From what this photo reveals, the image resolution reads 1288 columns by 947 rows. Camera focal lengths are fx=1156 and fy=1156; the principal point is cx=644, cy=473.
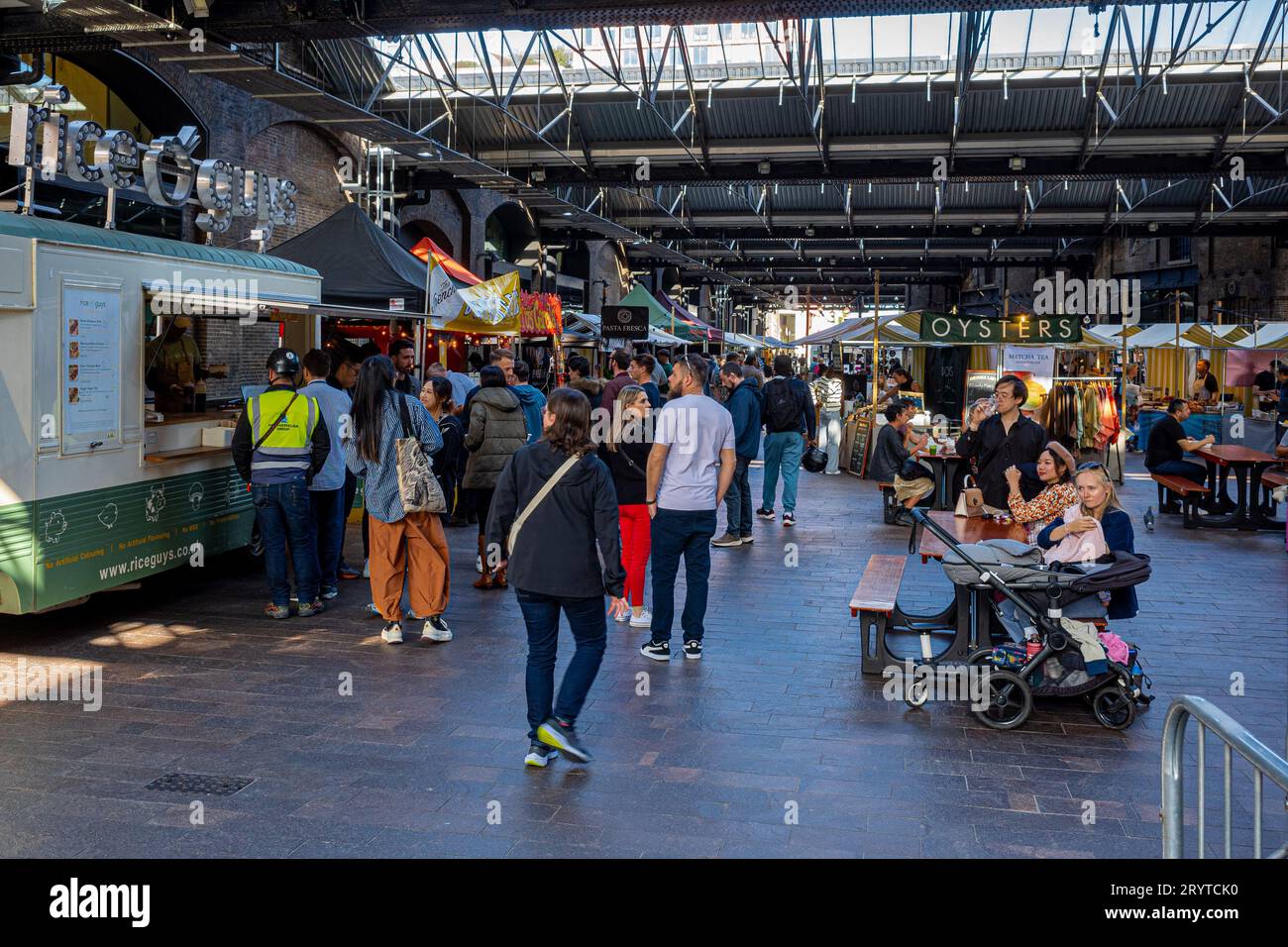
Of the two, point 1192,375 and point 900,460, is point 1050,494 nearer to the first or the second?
point 900,460

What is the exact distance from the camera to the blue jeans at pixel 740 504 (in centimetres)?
1192

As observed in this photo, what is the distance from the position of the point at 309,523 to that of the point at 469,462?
149 centimetres

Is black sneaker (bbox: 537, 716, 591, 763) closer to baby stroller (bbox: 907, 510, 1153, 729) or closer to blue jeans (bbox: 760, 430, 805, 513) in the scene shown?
baby stroller (bbox: 907, 510, 1153, 729)

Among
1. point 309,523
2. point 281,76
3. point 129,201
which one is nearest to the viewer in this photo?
point 309,523

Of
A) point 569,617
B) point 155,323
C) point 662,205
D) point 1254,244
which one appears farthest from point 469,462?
point 1254,244

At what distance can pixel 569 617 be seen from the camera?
5.36 metres

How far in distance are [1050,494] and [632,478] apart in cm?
280

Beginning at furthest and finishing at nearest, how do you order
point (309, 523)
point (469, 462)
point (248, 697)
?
point (469, 462) < point (309, 523) < point (248, 697)

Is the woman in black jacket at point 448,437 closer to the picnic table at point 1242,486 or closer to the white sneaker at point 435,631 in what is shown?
the white sneaker at point 435,631

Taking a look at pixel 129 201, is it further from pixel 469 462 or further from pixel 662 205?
pixel 662 205

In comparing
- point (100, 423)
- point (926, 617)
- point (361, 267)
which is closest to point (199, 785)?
point (100, 423)

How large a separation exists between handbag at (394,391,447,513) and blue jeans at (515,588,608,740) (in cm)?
238

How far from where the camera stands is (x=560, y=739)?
5312mm

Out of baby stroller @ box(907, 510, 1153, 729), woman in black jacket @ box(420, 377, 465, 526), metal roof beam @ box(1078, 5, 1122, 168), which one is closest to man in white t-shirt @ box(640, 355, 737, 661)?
baby stroller @ box(907, 510, 1153, 729)
